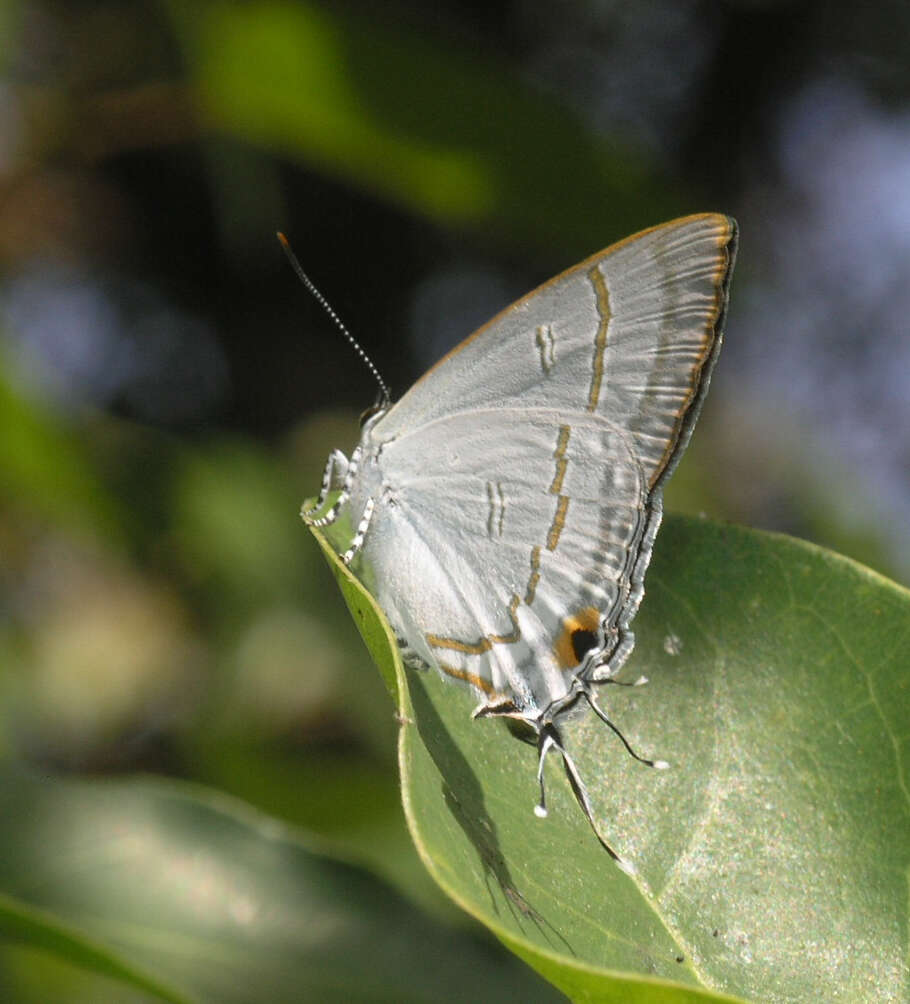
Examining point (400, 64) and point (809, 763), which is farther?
point (400, 64)

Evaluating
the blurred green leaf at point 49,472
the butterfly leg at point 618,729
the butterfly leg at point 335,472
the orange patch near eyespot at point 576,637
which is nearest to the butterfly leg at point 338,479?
the butterfly leg at point 335,472

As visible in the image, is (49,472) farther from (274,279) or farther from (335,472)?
(274,279)

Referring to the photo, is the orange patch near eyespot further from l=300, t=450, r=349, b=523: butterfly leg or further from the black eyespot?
l=300, t=450, r=349, b=523: butterfly leg

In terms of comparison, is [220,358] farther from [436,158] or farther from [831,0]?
[831,0]

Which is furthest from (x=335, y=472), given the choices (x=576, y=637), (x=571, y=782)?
(x=571, y=782)

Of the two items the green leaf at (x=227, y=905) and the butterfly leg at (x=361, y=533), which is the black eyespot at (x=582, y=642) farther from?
the green leaf at (x=227, y=905)

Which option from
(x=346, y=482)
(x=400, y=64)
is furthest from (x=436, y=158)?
(x=346, y=482)
